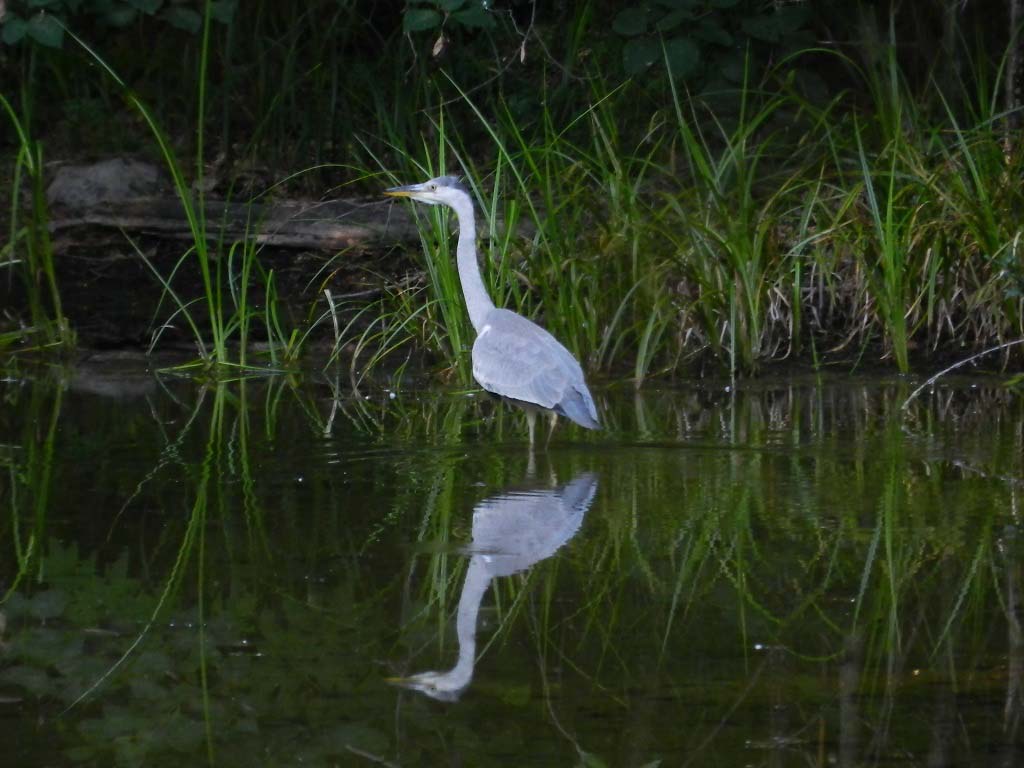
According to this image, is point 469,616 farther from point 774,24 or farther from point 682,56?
point 774,24

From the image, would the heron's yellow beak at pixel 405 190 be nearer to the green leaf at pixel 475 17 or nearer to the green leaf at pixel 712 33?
the green leaf at pixel 475 17

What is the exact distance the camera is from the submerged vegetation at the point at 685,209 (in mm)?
7148

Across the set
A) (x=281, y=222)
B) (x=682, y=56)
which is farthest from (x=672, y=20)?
(x=281, y=222)

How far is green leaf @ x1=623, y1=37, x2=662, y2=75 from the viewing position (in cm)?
853

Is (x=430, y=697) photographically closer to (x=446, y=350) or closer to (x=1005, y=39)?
(x=446, y=350)

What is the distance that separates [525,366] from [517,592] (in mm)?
2193

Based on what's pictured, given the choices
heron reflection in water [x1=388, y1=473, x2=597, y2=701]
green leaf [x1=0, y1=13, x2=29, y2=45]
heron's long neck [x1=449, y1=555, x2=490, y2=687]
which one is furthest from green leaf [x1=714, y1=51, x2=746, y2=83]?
heron's long neck [x1=449, y1=555, x2=490, y2=687]

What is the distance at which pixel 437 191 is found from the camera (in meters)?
6.90

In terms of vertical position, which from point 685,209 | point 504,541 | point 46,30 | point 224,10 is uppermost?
point 224,10

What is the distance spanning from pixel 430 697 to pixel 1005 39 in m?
8.46

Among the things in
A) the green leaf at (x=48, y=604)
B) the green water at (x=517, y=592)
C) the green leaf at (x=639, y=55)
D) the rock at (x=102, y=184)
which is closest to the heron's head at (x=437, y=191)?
the green water at (x=517, y=592)

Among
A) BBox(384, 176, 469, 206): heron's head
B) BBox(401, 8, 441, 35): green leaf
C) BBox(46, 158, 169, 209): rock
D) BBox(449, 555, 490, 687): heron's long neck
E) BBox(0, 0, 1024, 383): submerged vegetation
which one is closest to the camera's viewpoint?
BBox(449, 555, 490, 687): heron's long neck

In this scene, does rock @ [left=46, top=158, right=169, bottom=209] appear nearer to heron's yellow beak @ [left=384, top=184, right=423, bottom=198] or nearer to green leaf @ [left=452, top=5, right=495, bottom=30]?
green leaf @ [left=452, top=5, right=495, bottom=30]

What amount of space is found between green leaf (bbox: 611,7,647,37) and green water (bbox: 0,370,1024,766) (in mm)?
3114
